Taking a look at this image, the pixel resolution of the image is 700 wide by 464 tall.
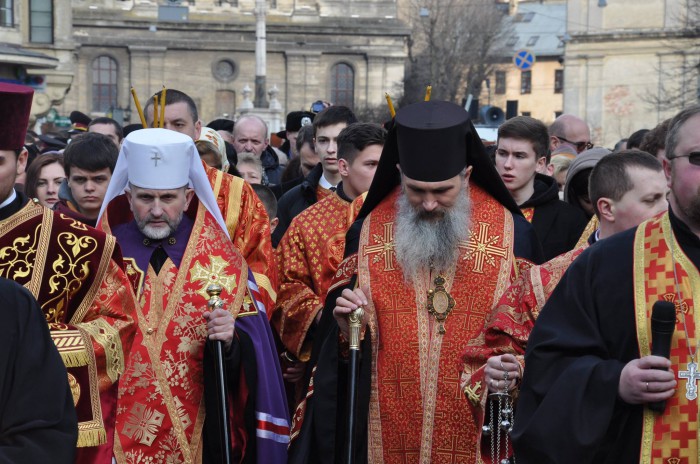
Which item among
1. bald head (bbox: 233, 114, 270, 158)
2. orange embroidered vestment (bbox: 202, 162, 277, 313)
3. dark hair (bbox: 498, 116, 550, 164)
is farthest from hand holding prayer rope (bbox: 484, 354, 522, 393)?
bald head (bbox: 233, 114, 270, 158)

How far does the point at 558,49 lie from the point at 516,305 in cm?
7678

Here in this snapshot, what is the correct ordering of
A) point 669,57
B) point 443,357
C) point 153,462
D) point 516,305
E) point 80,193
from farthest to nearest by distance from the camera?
point 669,57, point 80,193, point 153,462, point 443,357, point 516,305

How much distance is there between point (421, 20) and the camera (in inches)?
2707

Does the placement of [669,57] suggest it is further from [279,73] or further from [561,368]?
[561,368]

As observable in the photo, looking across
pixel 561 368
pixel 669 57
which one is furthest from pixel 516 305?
pixel 669 57

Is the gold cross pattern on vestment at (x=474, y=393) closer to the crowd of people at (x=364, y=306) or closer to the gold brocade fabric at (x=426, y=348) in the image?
the crowd of people at (x=364, y=306)

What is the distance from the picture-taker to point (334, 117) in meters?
8.96

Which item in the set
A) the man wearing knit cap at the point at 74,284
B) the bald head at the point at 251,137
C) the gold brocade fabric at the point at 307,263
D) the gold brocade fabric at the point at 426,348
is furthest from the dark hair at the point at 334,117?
the man wearing knit cap at the point at 74,284

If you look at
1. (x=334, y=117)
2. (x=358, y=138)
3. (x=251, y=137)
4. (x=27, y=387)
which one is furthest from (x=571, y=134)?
(x=27, y=387)

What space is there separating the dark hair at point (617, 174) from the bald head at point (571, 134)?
4797 millimetres

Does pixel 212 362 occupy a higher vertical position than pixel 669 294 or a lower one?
lower

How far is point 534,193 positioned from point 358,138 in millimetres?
1180

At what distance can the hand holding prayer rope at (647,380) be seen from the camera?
3994 mm

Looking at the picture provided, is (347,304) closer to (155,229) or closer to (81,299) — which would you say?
(81,299)
